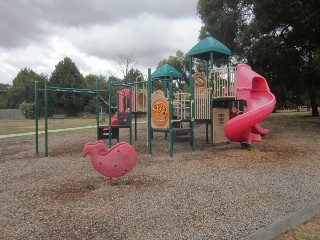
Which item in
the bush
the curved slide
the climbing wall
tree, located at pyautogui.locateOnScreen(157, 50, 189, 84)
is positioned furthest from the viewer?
tree, located at pyautogui.locateOnScreen(157, 50, 189, 84)

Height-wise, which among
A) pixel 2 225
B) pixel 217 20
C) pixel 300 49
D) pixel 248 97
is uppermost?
pixel 217 20

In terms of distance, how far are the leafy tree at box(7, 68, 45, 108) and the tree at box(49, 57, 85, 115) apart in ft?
19.8

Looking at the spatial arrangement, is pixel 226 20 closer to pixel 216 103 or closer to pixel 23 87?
pixel 216 103

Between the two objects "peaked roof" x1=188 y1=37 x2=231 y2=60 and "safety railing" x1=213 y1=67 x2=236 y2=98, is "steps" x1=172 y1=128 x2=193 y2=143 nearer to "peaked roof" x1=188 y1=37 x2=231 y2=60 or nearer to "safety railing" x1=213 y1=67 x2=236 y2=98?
"safety railing" x1=213 y1=67 x2=236 y2=98

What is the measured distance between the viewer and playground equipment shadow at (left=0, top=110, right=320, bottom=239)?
382 cm

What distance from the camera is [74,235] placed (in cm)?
364

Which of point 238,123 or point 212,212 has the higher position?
point 238,123

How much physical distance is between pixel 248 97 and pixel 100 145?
585 centimetres

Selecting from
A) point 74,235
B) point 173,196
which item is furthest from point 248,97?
point 74,235

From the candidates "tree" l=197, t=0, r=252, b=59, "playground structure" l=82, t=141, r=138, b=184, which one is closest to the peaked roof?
"playground structure" l=82, t=141, r=138, b=184

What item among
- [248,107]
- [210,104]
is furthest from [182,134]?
[248,107]

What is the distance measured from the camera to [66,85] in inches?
1895

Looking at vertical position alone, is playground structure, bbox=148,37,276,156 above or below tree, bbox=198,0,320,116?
below

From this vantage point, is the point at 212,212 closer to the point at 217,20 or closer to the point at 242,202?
the point at 242,202
